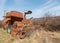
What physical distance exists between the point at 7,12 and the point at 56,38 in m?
12.4

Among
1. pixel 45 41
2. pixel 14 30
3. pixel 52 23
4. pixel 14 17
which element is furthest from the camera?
pixel 14 17

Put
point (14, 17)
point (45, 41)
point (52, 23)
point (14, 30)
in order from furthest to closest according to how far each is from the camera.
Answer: point (14, 17), point (14, 30), point (52, 23), point (45, 41)

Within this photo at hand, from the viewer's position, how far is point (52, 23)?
17734mm

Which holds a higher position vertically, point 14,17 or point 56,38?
point 14,17

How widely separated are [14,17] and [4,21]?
1581mm

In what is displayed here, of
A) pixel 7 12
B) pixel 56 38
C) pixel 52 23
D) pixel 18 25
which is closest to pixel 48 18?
pixel 52 23

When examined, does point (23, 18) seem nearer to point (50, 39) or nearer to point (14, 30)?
point (14, 30)

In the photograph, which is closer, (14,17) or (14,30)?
(14,30)

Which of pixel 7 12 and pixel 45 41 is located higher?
pixel 7 12

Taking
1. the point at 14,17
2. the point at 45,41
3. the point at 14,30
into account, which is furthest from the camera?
the point at 14,17

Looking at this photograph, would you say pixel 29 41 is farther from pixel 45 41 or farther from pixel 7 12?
pixel 7 12

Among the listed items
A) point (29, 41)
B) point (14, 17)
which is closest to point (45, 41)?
point (29, 41)

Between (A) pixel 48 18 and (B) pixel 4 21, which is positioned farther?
(B) pixel 4 21

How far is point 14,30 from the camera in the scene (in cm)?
1909
